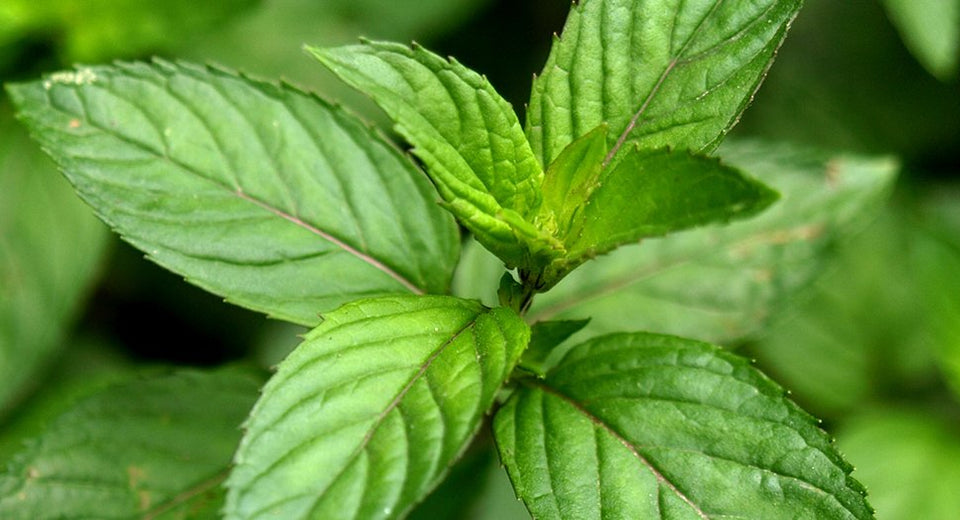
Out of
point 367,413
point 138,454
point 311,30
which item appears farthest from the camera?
point 311,30

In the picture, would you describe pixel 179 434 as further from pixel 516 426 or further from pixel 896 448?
pixel 896 448

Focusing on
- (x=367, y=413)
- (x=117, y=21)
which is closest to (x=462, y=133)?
(x=367, y=413)

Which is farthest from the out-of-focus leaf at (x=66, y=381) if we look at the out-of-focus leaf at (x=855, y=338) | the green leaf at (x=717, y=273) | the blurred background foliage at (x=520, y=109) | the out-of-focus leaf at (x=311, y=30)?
the out-of-focus leaf at (x=855, y=338)

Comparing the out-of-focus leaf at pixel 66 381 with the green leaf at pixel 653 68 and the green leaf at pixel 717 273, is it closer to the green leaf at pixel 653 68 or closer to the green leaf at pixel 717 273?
the green leaf at pixel 717 273

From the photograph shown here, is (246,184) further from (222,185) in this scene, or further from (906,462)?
(906,462)

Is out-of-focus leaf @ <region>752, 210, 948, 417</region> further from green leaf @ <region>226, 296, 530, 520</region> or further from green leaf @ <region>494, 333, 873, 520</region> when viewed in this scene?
green leaf @ <region>226, 296, 530, 520</region>

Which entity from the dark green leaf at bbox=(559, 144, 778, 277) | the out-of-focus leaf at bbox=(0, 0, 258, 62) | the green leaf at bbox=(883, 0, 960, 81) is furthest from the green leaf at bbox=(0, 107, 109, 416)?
the green leaf at bbox=(883, 0, 960, 81)
